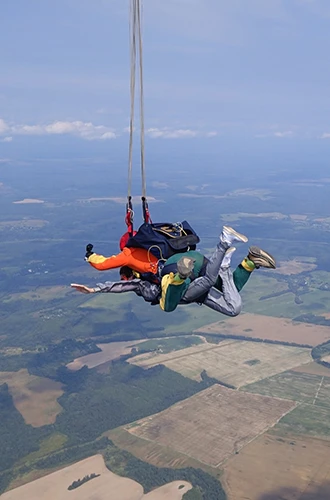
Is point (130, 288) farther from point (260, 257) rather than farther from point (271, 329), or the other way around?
point (271, 329)

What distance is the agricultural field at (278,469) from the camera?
1249 inches

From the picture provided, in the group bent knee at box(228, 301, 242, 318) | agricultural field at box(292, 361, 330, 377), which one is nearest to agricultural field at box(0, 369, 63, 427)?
agricultural field at box(292, 361, 330, 377)

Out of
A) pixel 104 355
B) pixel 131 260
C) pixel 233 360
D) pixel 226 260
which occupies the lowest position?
pixel 104 355

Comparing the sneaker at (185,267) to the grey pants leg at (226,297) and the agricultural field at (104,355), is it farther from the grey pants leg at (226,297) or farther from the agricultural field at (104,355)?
the agricultural field at (104,355)

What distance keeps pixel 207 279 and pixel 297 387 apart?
137ft

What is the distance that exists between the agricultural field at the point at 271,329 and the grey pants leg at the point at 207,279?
5414 centimetres

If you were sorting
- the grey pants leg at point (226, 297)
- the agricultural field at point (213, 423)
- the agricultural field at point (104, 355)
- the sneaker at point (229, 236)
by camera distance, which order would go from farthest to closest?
the agricultural field at point (104, 355), the agricultural field at point (213, 423), the grey pants leg at point (226, 297), the sneaker at point (229, 236)

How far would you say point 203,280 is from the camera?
922 cm

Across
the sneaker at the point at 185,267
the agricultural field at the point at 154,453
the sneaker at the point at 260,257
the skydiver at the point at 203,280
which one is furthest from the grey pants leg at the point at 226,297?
the agricultural field at the point at 154,453

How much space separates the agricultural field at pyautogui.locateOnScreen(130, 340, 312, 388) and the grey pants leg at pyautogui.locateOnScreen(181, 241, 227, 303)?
132 feet

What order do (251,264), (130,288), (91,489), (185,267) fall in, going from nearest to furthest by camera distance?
(185,267) < (251,264) < (130,288) < (91,489)

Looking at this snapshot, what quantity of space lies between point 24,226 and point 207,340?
96.0m

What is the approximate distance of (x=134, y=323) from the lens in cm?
7125

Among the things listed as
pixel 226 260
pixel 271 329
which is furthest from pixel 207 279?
pixel 271 329
